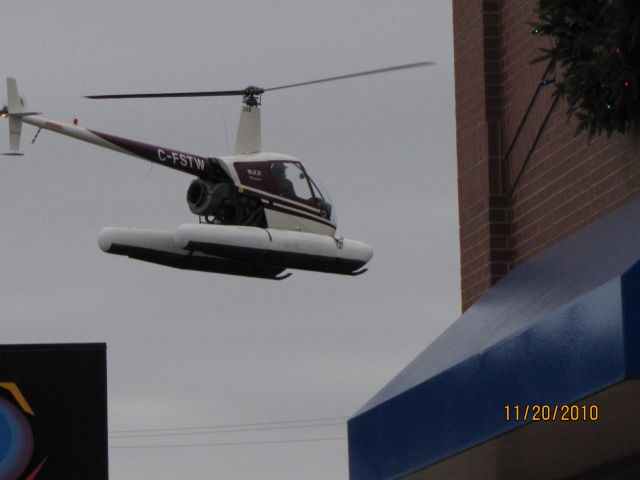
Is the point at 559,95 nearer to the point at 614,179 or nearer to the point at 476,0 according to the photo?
the point at 614,179

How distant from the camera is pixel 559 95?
1234cm

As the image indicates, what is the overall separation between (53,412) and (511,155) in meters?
4.96

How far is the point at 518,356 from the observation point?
10203 millimetres

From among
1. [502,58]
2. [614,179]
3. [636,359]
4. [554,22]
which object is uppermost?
[502,58]

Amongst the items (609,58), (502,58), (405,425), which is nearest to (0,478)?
(405,425)

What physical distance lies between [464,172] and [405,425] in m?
4.07

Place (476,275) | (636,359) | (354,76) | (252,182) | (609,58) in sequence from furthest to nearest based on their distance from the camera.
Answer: (252,182), (354,76), (476,275), (609,58), (636,359)

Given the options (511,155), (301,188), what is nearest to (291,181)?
(301,188)

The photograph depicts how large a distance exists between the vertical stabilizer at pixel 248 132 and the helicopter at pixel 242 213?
0.01 meters

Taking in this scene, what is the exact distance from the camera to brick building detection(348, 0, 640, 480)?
9.48 m

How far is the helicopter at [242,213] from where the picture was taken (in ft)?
65.4
